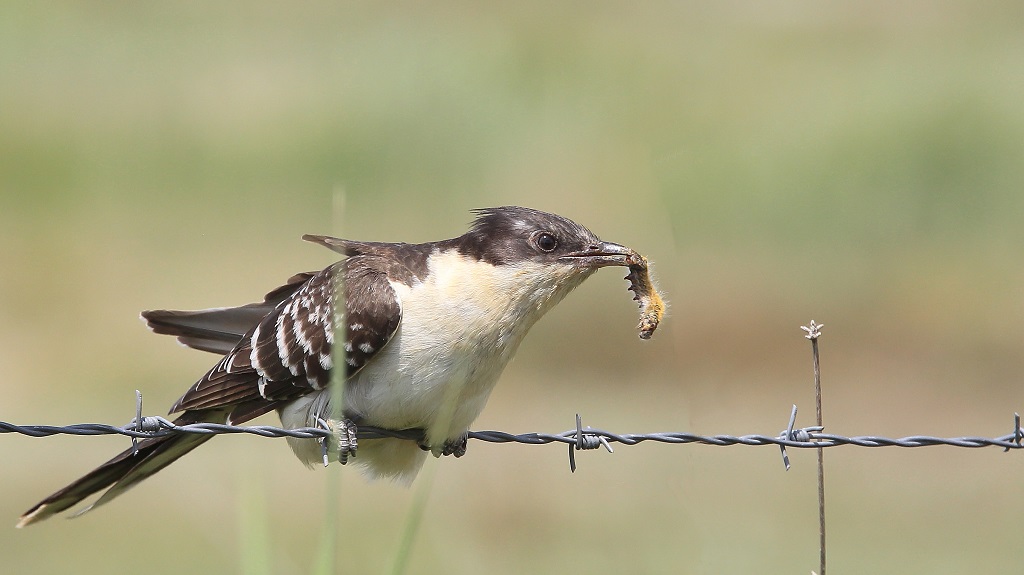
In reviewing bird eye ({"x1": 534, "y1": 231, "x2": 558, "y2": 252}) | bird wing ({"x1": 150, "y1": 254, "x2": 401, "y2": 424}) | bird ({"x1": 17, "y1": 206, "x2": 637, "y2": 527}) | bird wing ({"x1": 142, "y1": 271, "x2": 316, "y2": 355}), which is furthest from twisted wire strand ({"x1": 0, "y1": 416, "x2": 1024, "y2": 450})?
bird wing ({"x1": 142, "y1": 271, "x2": 316, "y2": 355})

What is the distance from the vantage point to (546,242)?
6.39 m

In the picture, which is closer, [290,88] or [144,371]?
[144,371]

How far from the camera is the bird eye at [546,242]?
6.39m

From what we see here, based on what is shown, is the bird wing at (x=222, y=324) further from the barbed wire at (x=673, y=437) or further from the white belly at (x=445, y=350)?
the barbed wire at (x=673, y=437)

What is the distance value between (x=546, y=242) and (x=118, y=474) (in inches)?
97.1

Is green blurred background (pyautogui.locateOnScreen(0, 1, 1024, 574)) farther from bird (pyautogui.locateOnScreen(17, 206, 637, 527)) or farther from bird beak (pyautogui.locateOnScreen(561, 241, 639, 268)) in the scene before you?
bird beak (pyautogui.locateOnScreen(561, 241, 639, 268))

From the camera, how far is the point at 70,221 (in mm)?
18438

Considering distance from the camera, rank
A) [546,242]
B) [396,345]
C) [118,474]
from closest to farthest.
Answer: [396,345], [546,242], [118,474]

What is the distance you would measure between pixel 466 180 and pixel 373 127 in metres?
1.83

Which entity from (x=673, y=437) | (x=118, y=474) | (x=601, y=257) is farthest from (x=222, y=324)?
(x=673, y=437)

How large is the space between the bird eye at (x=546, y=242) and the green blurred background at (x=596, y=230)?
413cm

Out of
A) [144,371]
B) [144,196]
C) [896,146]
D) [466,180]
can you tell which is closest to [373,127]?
[466,180]

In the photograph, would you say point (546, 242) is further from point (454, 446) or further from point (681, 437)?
point (681, 437)

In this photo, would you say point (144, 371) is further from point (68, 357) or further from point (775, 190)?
point (775, 190)
